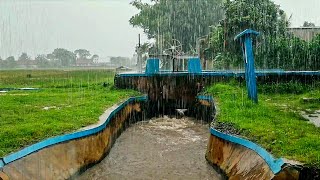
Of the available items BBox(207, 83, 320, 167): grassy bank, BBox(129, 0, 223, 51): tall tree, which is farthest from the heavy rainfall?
BBox(129, 0, 223, 51): tall tree

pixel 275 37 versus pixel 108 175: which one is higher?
pixel 275 37

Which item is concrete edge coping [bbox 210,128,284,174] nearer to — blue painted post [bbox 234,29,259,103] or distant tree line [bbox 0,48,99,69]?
blue painted post [bbox 234,29,259,103]

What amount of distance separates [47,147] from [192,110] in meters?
10.6

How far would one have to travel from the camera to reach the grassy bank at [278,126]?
5922 mm

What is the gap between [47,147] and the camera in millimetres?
6965

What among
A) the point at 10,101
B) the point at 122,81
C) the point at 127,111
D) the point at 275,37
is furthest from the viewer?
the point at 275,37

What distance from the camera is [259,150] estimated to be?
20.8 feet

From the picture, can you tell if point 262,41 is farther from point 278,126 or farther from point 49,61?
point 49,61

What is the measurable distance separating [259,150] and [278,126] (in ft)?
5.94

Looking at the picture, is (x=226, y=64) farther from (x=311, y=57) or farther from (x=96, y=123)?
(x=96, y=123)

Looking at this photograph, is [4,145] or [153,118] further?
[153,118]

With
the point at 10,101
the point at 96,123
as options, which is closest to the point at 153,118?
the point at 10,101

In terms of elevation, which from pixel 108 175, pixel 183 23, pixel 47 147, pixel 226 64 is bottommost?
pixel 108 175

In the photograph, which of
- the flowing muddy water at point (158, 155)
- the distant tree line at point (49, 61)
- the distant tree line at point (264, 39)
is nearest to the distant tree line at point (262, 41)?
the distant tree line at point (264, 39)
